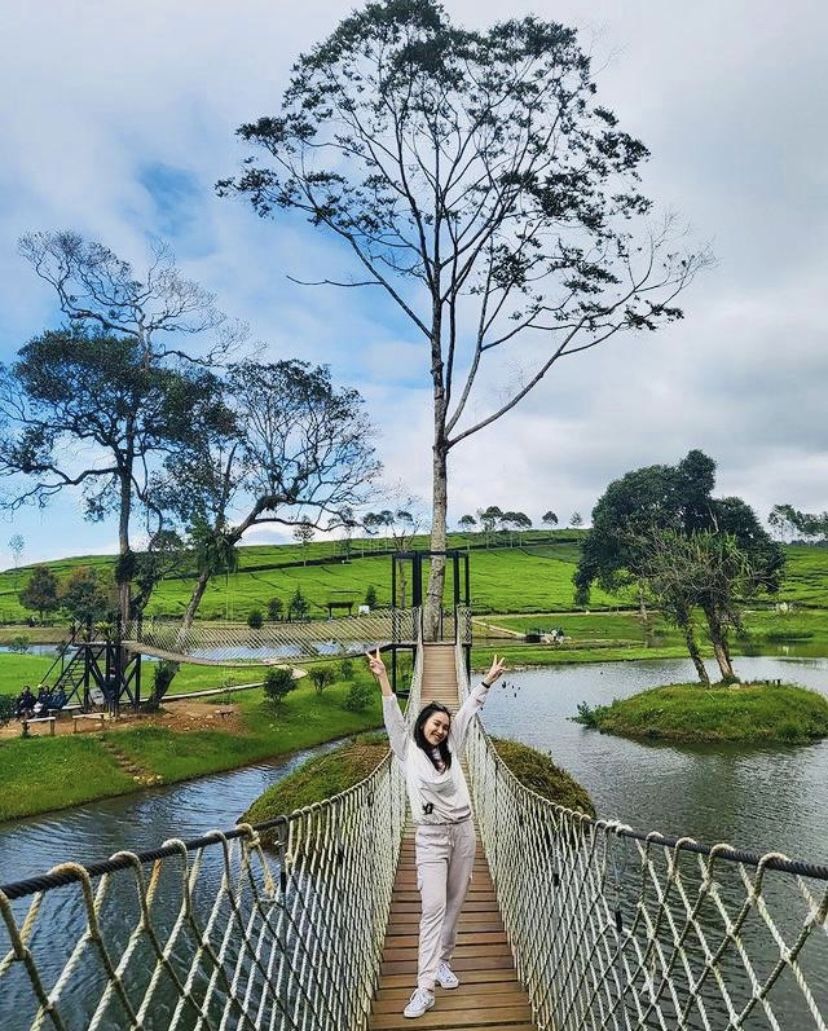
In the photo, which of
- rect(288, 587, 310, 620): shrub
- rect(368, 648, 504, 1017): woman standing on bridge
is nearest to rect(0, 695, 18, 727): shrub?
rect(368, 648, 504, 1017): woman standing on bridge

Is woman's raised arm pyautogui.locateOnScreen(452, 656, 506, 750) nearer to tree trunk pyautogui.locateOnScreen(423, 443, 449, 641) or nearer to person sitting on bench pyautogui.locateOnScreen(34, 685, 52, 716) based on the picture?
tree trunk pyautogui.locateOnScreen(423, 443, 449, 641)

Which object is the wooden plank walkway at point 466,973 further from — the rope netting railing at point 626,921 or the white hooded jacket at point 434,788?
the white hooded jacket at point 434,788

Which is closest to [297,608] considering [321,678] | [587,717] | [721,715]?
[321,678]

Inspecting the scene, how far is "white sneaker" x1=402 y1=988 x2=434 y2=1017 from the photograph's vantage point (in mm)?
4621

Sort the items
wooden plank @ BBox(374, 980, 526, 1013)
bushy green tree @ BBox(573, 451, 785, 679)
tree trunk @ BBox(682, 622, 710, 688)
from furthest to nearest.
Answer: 1. bushy green tree @ BBox(573, 451, 785, 679)
2. tree trunk @ BBox(682, 622, 710, 688)
3. wooden plank @ BBox(374, 980, 526, 1013)

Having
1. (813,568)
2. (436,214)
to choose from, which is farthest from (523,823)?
(813,568)

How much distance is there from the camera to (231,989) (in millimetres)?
3246

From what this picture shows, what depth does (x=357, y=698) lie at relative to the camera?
89.3ft

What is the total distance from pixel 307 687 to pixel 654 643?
2707cm

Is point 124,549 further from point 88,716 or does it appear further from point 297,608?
point 297,608

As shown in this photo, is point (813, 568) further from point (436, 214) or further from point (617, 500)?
point (436, 214)

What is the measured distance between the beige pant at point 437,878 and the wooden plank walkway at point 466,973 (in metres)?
0.27

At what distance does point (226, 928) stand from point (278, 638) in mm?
16095

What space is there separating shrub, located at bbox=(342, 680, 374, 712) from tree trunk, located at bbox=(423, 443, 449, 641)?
8536 mm
